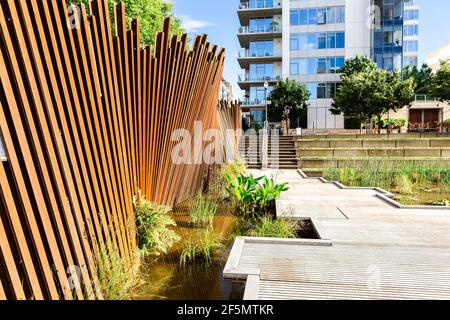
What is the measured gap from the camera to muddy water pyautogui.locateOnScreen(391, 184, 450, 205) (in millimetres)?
7750

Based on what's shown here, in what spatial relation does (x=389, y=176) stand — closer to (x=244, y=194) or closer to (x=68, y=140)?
(x=244, y=194)

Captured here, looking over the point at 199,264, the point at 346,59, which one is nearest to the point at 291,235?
the point at 199,264

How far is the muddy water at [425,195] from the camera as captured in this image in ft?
25.4

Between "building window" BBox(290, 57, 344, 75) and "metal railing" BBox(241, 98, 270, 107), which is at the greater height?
"building window" BBox(290, 57, 344, 75)

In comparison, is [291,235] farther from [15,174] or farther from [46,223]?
[15,174]

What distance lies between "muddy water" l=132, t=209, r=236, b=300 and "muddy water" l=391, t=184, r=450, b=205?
517cm

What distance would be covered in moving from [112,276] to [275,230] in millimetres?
2528

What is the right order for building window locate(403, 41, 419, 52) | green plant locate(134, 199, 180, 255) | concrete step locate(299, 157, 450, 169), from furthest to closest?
building window locate(403, 41, 419, 52), concrete step locate(299, 157, 450, 169), green plant locate(134, 199, 180, 255)

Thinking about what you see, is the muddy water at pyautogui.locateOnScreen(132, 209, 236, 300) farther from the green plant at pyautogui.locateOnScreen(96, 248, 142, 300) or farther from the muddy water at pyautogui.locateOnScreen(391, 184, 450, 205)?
the muddy water at pyautogui.locateOnScreen(391, 184, 450, 205)

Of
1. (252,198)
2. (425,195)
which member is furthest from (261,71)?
(252,198)

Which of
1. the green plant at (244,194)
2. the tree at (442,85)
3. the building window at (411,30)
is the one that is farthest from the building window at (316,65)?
the green plant at (244,194)

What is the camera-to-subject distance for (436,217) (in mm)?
5750

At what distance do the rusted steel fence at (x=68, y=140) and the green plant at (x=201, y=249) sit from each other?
0.70 metres

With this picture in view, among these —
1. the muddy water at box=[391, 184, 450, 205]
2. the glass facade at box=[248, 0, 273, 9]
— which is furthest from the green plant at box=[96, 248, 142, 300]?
the glass facade at box=[248, 0, 273, 9]
